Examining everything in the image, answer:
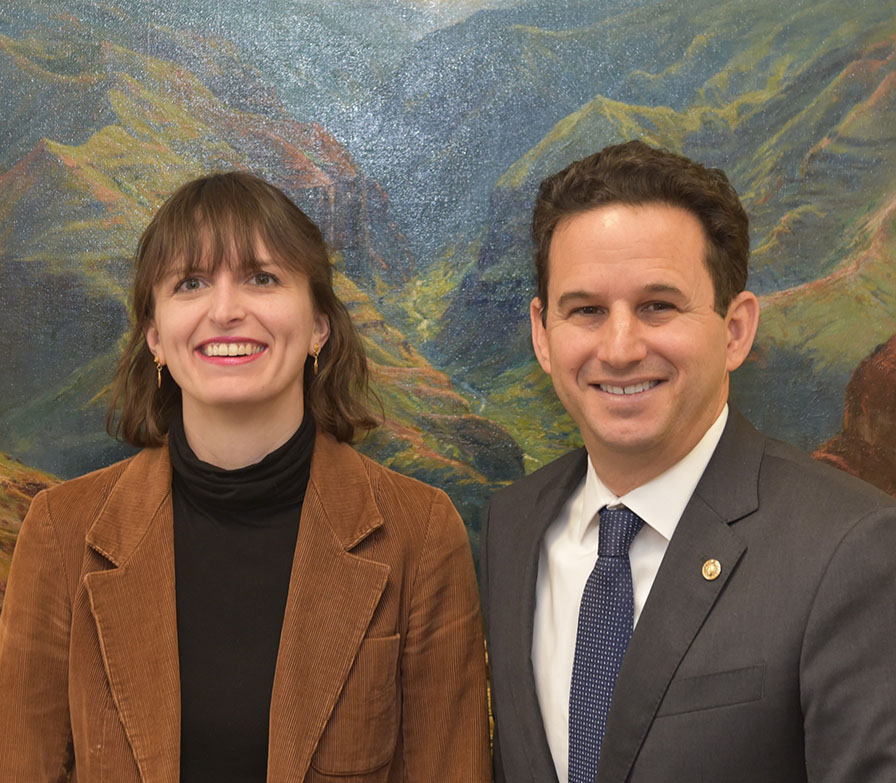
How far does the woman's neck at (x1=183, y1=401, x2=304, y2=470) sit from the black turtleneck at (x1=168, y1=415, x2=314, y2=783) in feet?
0.12

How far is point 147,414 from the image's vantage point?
2268 mm

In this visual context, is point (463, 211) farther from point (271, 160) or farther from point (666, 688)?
point (666, 688)

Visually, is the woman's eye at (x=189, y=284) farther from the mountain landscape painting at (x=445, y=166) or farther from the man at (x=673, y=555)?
the man at (x=673, y=555)

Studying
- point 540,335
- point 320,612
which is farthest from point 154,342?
point 540,335

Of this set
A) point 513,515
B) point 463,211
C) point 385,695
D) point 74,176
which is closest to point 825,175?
point 463,211

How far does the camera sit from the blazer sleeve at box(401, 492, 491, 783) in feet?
6.87

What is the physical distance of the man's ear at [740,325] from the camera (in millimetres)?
1921

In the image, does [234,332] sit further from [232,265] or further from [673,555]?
[673,555]

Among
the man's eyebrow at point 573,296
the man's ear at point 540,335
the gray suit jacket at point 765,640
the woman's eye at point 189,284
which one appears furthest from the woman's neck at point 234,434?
Answer: the gray suit jacket at point 765,640

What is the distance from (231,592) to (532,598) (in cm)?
63

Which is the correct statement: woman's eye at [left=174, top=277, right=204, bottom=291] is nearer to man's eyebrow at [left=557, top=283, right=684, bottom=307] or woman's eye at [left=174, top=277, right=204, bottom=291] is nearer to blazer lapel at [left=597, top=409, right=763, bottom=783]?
man's eyebrow at [left=557, top=283, right=684, bottom=307]

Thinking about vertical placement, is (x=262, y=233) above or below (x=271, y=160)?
below

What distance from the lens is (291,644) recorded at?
200 cm

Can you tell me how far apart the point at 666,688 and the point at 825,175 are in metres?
1.45
